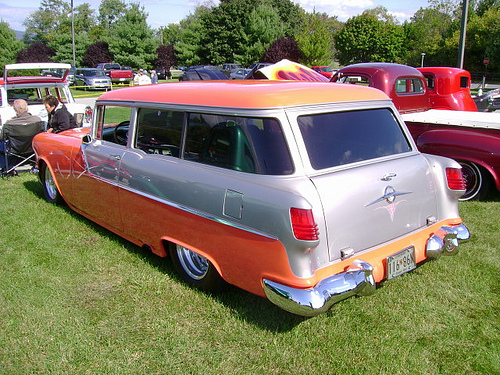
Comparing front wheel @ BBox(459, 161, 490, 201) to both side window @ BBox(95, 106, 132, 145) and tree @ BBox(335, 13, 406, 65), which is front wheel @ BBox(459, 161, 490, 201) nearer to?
side window @ BBox(95, 106, 132, 145)

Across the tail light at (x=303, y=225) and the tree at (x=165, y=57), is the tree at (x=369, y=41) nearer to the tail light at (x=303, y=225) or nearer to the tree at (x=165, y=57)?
the tree at (x=165, y=57)

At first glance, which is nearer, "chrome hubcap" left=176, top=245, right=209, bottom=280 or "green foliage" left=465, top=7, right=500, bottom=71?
"chrome hubcap" left=176, top=245, right=209, bottom=280

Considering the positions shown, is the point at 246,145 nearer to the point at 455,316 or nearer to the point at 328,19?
the point at 455,316

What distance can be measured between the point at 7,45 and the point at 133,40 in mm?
13526

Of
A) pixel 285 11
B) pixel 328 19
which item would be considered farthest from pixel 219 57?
pixel 328 19

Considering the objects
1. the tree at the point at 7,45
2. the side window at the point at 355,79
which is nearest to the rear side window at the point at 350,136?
the side window at the point at 355,79

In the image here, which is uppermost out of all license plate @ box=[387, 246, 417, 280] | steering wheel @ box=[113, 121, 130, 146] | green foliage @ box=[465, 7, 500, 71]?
steering wheel @ box=[113, 121, 130, 146]

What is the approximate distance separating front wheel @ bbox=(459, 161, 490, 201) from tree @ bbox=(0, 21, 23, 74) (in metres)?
39.5

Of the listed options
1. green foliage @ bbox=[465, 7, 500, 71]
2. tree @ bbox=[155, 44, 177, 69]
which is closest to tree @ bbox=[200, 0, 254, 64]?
tree @ bbox=[155, 44, 177, 69]

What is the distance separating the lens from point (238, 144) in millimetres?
3168

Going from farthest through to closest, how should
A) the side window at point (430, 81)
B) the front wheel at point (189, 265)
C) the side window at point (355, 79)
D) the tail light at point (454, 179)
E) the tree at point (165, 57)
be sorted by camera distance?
1. the tree at point (165, 57)
2. the side window at point (430, 81)
3. the side window at point (355, 79)
4. the front wheel at point (189, 265)
5. the tail light at point (454, 179)

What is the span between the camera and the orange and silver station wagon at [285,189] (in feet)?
9.23

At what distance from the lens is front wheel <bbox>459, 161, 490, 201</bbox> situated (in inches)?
236

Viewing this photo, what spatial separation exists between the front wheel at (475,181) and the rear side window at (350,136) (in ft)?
9.54
